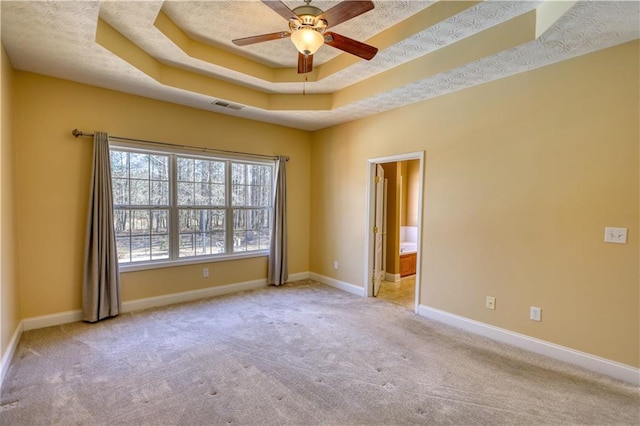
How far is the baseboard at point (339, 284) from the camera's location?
4840 mm

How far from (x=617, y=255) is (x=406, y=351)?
195 centimetres

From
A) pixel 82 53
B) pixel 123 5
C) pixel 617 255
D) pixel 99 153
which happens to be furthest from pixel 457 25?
pixel 99 153

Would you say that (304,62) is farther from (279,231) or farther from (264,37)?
(279,231)

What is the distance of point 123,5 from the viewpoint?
7.96ft

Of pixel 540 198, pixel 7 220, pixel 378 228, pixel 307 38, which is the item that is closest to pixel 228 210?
pixel 378 228

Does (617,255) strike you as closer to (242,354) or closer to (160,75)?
(242,354)

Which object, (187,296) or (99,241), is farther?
(187,296)

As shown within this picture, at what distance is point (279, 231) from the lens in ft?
17.0

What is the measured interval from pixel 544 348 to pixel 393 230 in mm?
2898

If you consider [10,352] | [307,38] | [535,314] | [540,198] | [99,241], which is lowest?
[10,352]

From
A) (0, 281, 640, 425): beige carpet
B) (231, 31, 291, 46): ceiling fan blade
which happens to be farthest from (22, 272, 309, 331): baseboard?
(231, 31, 291, 46): ceiling fan blade

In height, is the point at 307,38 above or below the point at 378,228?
above

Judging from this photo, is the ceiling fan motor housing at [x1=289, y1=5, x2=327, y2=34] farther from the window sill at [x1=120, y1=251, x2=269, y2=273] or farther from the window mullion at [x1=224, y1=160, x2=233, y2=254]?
the window sill at [x1=120, y1=251, x2=269, y2=273]

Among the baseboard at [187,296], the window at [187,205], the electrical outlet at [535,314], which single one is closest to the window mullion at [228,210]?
the window at [187,205]
